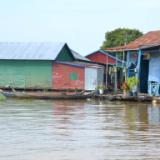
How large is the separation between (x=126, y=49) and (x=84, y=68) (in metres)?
3.89

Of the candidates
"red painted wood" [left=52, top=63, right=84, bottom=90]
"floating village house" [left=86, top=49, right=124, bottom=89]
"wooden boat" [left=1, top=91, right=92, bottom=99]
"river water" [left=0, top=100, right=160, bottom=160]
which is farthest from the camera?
"floating village house" [left=86, top=49, right=124, bottom=89]

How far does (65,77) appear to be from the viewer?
33.9 meters

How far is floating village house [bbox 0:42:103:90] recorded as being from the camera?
33812mm

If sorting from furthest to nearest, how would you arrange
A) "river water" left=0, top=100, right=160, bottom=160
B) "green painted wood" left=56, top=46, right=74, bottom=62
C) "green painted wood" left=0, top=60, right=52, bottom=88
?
"green painted wood" left=56, top=46, right=74, bottom=62, "green painted wood" left=0, top=60, right=52, bottom=88, "river water" left=0, top=100, right=160, bottom=160

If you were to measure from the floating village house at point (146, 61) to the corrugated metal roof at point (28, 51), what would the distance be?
471 cm

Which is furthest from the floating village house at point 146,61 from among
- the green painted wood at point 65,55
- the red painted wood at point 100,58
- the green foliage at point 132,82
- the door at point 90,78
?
the red painted wood at point 100,58

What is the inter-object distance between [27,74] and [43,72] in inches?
37.6

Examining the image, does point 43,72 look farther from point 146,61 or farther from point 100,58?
point 100,58

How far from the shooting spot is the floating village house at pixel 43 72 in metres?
33.8

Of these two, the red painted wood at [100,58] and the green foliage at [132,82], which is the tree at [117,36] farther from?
the green foliage at [132,82]

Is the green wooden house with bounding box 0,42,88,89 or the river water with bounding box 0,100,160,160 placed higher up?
the green wooden house with bounding box 0,42,88,89

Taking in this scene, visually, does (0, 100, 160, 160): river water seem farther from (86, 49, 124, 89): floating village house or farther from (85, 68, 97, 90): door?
(86, 49, 124, 89): floating village house

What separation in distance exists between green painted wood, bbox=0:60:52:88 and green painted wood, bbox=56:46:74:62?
1.37 meters

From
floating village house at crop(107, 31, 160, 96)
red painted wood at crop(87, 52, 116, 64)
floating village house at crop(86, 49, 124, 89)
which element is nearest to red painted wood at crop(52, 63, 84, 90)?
floating village house at crop(86, 49, 124, 89)
